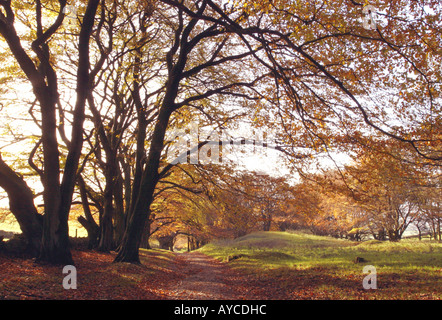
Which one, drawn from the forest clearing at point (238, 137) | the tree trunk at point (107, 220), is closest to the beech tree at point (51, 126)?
the forest clearing at point (238, 137)

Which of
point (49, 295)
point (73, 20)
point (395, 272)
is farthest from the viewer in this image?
point (73, 20)

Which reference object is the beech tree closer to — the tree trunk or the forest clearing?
the forest clearing

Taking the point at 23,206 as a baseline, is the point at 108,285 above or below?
below

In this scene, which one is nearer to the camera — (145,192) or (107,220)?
(145,192)

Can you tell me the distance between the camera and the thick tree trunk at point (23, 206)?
10.8 meters

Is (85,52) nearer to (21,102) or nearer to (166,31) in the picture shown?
(166,31)

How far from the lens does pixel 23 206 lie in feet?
36.0

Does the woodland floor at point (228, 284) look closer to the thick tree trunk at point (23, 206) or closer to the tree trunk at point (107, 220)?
the thick tree trunk at point (23, 206)

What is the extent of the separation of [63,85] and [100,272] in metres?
10.7

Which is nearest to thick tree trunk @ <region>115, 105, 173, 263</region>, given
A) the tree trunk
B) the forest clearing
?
the forest clearing

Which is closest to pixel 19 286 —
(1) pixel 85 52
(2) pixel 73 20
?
(1) pixel 85 52

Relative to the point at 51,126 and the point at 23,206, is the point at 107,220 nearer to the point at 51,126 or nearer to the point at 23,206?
the point at 23,206

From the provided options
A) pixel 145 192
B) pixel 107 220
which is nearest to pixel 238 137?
pixel 145 192
